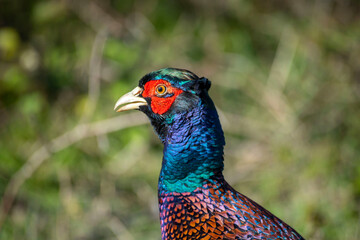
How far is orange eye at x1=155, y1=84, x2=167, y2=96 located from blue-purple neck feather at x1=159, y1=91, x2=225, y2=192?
11cm

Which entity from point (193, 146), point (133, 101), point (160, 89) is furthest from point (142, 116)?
point (193, 146)

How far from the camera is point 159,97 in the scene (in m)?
2.22

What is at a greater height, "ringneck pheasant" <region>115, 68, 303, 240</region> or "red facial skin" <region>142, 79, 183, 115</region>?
"red facial skin" <region>142, 79, 183, 115</region>

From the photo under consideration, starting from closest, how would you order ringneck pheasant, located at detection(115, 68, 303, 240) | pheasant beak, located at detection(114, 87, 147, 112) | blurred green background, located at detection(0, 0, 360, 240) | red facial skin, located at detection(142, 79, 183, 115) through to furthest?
ringneck pheasant, located at detection(115, 68, 303, 240) < red facial skin, located at detection(142, 79, 183, 115) < pheasant beak, located at detection(114, 87, 147, 112) < blurred green background, located at detection(0, 0, 360, 240)

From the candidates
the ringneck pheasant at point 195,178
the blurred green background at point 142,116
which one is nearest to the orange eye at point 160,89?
the ringneck pheasant at point 195,178

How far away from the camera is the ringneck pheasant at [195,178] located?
2016 millimetres

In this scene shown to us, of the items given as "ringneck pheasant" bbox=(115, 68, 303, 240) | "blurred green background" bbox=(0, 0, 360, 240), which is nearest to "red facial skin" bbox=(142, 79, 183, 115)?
"ringneck pheasant" bbox=(115, 68, 303, 240)

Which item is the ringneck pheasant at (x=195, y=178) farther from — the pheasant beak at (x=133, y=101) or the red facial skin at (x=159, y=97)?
the pheasant beak at (x=133, y=101)

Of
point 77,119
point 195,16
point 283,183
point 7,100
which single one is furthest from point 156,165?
point 195,16

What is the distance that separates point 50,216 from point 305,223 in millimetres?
2118

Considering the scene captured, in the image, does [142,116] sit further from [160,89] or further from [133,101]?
[160,89]

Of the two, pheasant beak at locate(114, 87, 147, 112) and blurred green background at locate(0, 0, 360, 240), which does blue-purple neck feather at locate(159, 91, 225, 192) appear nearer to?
pheasant beak at locate(114, 87, 147, 112)

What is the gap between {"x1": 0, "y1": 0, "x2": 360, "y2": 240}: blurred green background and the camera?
164 inches

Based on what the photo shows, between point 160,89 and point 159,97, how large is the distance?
4cm
